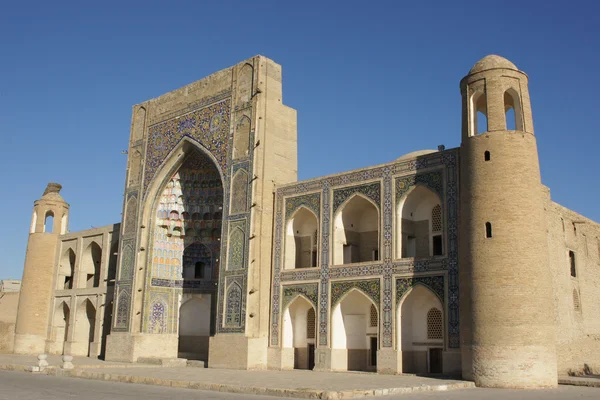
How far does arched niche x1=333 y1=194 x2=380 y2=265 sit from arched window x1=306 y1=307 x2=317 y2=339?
175 cm

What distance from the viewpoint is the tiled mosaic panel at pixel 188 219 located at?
2205 cm

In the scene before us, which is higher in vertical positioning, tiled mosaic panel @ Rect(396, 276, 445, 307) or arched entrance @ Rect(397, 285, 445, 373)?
tiled mosaic panel @ Rect(396, 276, 445, 307)

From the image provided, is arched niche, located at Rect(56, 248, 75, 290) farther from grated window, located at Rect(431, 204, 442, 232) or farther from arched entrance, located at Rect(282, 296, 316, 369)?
grated window, located at Rect(431, 204, 442, 232)

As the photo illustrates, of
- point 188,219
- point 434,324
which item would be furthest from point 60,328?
point 434,324

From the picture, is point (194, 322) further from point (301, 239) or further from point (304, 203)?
point (304, 203)

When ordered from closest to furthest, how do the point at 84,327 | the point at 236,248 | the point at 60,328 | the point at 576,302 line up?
the point at 576,302 < the point at 236,248 < the point at 84,327 < the point at 60,328

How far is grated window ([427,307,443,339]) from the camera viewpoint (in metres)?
15.6

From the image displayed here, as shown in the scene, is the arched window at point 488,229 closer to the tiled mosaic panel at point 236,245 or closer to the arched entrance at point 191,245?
the tiled mosaic panel at point 236,245

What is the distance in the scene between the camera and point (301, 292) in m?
17.6

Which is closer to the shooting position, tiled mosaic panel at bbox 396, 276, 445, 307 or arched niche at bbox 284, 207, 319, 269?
tiled mosaic panel at bbox 396, 276, 445, 307

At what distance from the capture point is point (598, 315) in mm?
18406

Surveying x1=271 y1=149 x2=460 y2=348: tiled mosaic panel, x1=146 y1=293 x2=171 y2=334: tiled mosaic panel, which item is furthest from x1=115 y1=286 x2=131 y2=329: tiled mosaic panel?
x1=271 y1=149 x2=460 y2=348: tiled mosaic panel

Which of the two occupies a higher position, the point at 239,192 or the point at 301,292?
the point at 239,192

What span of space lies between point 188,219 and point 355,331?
8092 millimetres
